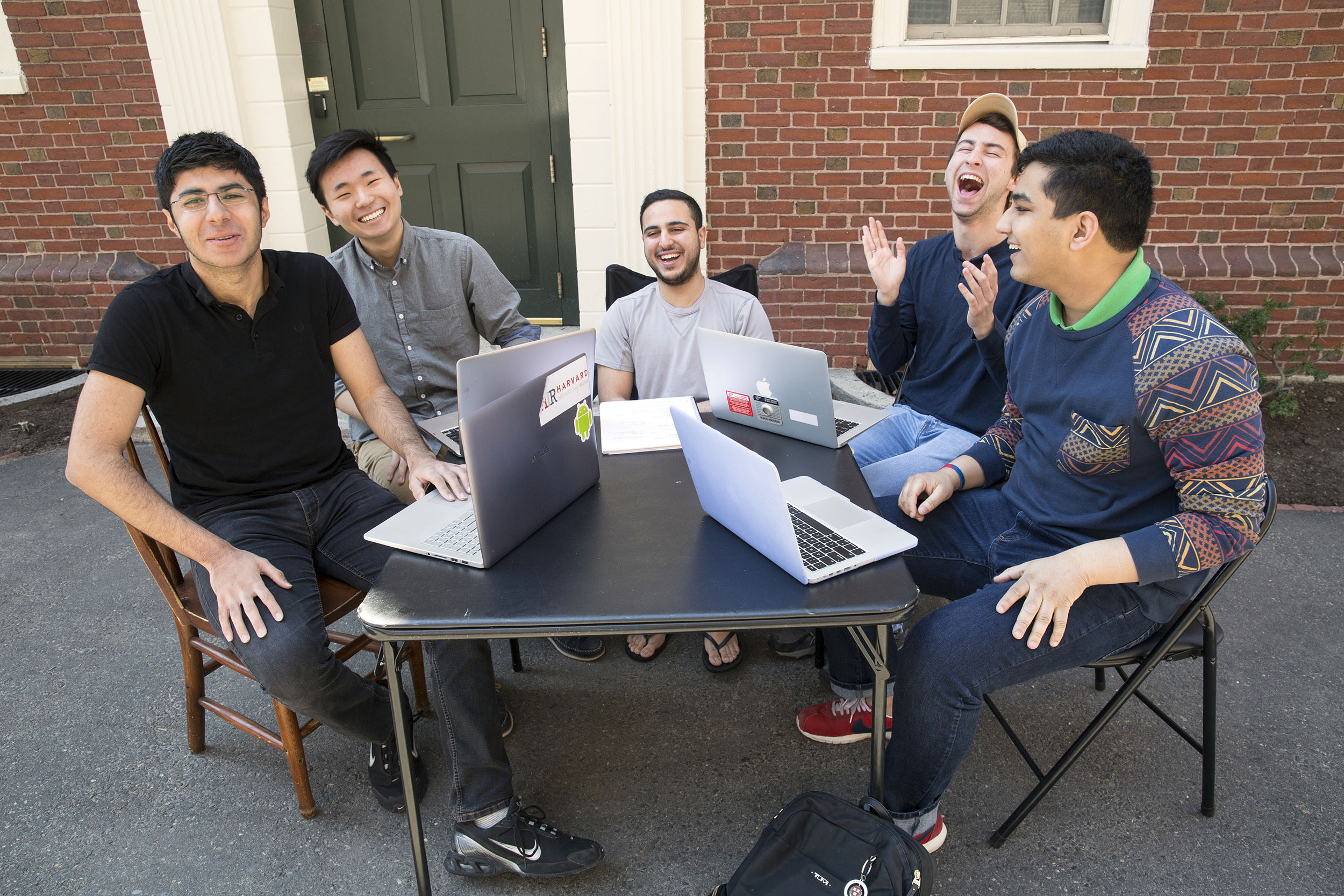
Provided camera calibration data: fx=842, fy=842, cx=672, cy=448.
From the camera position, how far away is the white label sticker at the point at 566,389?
1708mm

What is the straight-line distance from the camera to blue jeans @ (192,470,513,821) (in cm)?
188

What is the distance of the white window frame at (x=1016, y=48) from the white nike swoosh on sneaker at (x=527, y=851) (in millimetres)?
3930

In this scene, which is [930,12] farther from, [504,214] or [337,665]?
[337,665]

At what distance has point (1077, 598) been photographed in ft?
5.70

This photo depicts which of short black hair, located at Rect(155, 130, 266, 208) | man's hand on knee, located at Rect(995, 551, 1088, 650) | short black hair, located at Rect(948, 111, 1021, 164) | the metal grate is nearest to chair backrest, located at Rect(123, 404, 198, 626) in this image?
short black hair, located at Rect(155, 130, 266, 208)

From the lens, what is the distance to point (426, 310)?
2.88 metres

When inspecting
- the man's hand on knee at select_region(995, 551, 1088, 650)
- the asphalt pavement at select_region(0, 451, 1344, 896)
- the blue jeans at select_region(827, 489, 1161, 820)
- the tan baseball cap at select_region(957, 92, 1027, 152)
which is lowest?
the asphalt pavement at select_region(0, 451, 1344, 896)

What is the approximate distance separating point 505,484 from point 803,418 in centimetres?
86

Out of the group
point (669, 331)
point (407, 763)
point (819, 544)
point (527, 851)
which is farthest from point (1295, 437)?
point (407, 763)

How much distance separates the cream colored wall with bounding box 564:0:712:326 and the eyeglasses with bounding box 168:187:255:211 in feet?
8.51

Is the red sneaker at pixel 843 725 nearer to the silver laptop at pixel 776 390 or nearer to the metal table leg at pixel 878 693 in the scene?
the metal table leg at pixel 878 693

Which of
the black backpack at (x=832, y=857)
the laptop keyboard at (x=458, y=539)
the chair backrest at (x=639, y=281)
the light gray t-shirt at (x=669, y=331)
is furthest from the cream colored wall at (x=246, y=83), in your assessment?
the black backpack at (x=832, y=857)

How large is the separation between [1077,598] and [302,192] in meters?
4.51

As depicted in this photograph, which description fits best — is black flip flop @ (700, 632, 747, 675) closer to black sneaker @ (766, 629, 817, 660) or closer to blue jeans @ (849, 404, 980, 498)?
black sneaker @ (766, 629, 817, 660)
